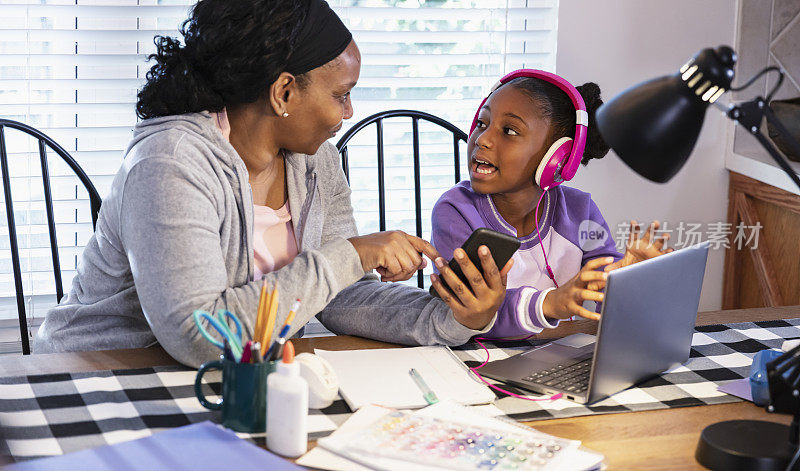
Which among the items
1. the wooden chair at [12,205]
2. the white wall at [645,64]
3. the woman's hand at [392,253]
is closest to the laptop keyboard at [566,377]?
the woman's hand at [392,253]

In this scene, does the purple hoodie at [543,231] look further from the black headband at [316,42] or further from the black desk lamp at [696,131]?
the black desk lamp at [696,131]

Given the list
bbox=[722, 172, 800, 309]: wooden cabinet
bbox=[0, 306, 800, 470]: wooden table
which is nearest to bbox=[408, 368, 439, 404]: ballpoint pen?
bbox=[0, 306, 800, 470]: wooden table

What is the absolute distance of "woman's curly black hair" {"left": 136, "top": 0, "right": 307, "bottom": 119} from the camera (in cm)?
133

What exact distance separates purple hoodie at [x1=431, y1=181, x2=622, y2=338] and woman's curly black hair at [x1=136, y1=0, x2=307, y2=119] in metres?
0.45

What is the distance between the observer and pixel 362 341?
1.40m

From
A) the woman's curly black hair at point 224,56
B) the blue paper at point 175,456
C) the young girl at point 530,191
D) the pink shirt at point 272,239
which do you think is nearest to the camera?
the blue paper at point 175,456

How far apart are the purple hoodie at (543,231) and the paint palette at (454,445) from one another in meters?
0.66

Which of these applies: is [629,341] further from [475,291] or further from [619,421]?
[475,291]

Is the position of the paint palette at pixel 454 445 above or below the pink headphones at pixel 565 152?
below

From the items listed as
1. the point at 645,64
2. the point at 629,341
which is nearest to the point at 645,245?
the point at 629,341

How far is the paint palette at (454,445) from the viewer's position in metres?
0.94

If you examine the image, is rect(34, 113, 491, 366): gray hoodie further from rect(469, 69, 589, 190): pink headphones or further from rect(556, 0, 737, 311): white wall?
rect(556, 0, 737, 311): white wall

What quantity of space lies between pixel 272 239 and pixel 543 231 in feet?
1.89

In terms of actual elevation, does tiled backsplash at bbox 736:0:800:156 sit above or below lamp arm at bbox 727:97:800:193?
above
